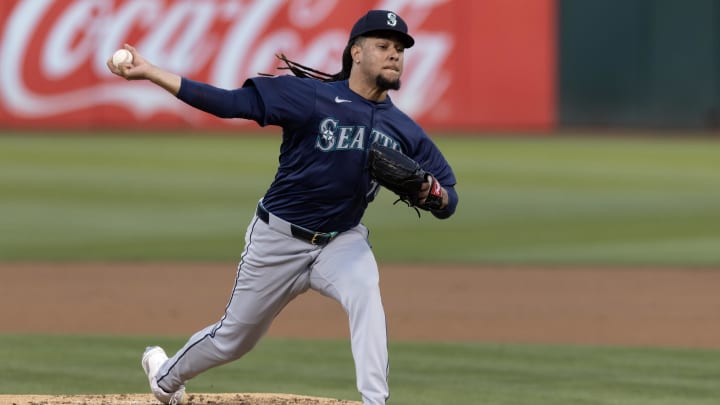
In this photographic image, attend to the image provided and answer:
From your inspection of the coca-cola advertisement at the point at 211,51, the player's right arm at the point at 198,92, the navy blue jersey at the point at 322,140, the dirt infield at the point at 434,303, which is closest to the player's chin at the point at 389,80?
the navy blue jersey at the point at 322,140

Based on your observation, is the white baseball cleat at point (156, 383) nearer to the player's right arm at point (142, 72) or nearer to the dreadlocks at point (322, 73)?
the dreadlocks at point (322, 73)

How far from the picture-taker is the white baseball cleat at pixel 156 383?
675 centimetres

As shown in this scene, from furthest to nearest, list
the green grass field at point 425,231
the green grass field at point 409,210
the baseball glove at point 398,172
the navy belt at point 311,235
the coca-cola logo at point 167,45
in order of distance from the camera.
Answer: the coca-cola logo at point 167,45 < the green grass field at point 409,210 < the green grass field at point 425,231 < the navy belt at point 311,235 < the baseball glove at point 398,172

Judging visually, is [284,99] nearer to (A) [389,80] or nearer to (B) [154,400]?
(A) [389,80]

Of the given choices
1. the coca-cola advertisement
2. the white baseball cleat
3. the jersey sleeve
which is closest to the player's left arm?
the jersey sleeve

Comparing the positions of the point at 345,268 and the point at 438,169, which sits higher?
the point at 438,169

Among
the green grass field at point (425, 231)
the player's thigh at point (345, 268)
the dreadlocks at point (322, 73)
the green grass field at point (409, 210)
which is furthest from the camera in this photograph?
the green grass field at point (409, 210)

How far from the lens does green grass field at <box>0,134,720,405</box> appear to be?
25.3ft

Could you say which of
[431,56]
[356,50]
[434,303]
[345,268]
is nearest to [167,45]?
[431,56]

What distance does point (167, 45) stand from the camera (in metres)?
25.5

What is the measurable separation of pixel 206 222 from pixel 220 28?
10.6 meters

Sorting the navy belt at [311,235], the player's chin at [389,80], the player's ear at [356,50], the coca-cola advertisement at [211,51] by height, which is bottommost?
the navy belt at [311,235]

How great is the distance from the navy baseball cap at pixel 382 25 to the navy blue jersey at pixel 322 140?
0.84ft

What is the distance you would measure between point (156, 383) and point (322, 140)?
1.47 metres
